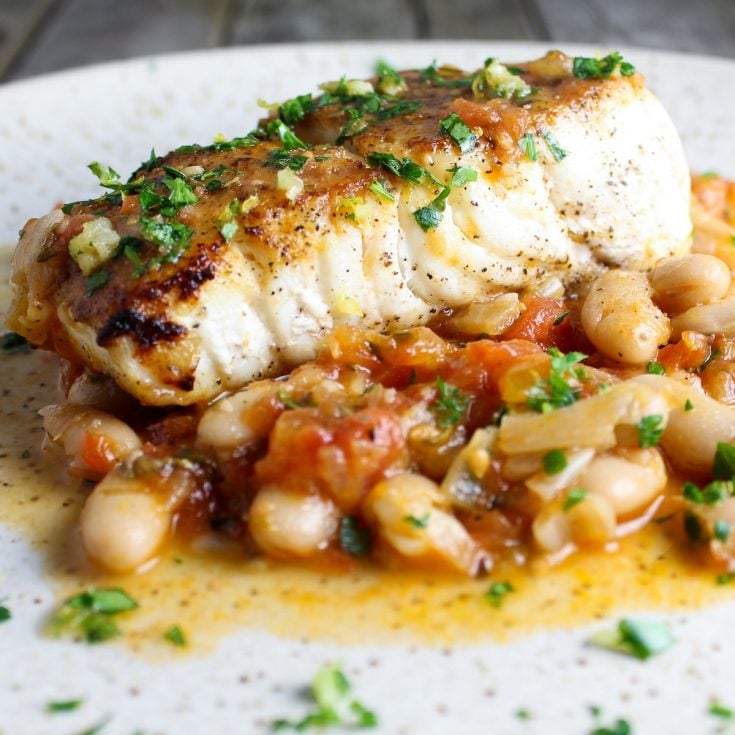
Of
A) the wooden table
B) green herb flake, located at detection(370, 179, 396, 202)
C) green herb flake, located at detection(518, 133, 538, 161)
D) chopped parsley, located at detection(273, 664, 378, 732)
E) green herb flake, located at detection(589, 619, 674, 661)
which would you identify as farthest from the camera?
the wooden table

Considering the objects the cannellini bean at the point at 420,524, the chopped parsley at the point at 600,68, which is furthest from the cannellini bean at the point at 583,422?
the chopped parsley at the point at 600,68

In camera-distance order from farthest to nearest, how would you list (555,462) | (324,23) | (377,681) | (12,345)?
(324,23)
(12,345)
(555,462)
(377,681)

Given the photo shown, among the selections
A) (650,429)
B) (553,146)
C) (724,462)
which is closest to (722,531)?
(724,462)

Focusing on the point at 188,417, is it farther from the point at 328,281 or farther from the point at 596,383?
the point at 596,383

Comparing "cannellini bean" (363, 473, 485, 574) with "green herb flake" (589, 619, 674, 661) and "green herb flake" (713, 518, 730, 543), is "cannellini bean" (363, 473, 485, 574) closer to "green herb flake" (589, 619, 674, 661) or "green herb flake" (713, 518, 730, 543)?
"green herb flake" (589, 619, 674, 661)

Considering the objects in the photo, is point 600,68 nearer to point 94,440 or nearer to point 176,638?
point 94,440

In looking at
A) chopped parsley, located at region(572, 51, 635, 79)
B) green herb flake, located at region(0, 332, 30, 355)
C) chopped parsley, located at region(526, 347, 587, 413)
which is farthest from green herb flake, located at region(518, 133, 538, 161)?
green herb flake, located at region(0, 332, 30, 355)

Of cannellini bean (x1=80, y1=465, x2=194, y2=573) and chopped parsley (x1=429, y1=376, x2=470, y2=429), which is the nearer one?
cannellini bean (x1=80, y1=465, x2=194, y2=573)
